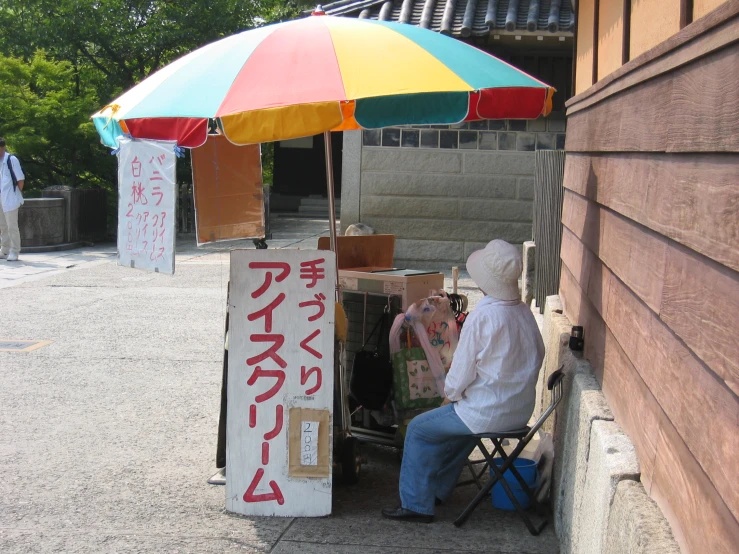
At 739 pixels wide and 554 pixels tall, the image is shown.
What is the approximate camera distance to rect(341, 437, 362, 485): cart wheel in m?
5.04

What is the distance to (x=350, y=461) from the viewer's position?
5059 mm

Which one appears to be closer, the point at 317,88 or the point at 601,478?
the point at 601,478

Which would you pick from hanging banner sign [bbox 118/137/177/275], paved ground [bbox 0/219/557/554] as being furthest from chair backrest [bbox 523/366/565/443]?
hanging banner sign [bbox 118/137/177/275]

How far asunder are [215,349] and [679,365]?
6.40 meters

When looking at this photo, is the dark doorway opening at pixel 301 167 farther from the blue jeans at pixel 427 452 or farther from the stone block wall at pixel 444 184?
the blue jeans at pixel 427 452

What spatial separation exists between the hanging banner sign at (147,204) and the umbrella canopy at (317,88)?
0.16m

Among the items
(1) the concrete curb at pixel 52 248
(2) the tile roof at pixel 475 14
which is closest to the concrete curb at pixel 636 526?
(2) the tile roof at pixel 475 14

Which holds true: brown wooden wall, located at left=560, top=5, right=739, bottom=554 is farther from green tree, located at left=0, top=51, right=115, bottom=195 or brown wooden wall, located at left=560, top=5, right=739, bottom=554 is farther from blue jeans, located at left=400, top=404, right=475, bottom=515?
green tree, located at left=0, top=51, right=115, bottom=195

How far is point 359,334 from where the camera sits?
19.1ft

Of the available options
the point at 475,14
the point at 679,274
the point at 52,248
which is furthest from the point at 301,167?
the point at 679,274

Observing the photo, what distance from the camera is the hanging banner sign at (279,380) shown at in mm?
4668

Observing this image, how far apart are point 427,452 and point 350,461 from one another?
66cm

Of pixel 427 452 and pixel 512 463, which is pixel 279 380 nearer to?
pixel 427 452

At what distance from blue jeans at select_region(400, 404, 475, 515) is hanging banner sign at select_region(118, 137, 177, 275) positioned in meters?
1.54
